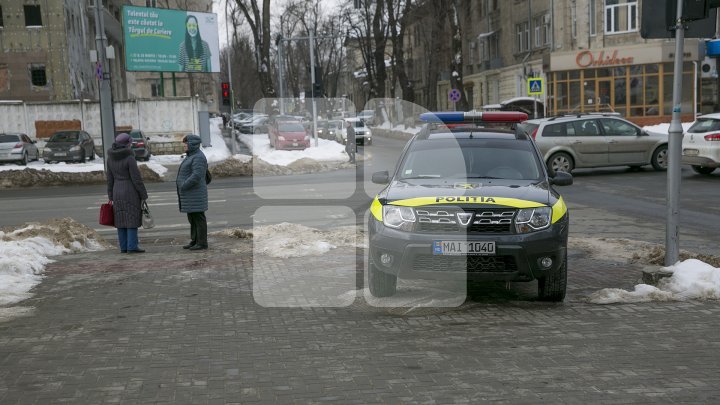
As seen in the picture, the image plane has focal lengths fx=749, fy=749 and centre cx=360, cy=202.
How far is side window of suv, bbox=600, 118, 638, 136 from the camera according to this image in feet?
70.7

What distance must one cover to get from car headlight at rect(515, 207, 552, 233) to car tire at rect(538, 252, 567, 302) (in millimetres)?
433

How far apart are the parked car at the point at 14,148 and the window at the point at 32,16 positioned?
35.0 ft

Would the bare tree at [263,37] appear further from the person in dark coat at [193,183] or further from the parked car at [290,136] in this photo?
the person in dark coat at [193,183]

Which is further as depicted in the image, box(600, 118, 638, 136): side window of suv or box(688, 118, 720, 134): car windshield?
box(600, 118, 638, 136): side window of suv

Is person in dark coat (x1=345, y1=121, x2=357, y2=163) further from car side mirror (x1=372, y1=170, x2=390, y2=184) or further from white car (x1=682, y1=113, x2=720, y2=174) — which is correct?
car side mirror (x1=372, y1=170, x2=390, y2=184)

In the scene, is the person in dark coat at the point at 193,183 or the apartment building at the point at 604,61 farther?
the apartment building at the point at 604,61

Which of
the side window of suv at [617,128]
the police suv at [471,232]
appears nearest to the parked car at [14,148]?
the side window of suv at [617,128]

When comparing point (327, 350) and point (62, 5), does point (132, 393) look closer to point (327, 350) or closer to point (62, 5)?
point (327, 350)

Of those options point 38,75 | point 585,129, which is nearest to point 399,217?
point 585,129

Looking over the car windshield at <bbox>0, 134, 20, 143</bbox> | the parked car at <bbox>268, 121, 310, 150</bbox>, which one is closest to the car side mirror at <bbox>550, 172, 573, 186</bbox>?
the parked car at <bbox>268, 121, 310, 150</bbox>

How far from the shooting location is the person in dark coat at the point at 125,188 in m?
10.6

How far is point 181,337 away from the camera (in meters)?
6.21

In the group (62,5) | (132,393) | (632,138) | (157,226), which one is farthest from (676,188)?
(62,5)

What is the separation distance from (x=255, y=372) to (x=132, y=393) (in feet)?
2.79
